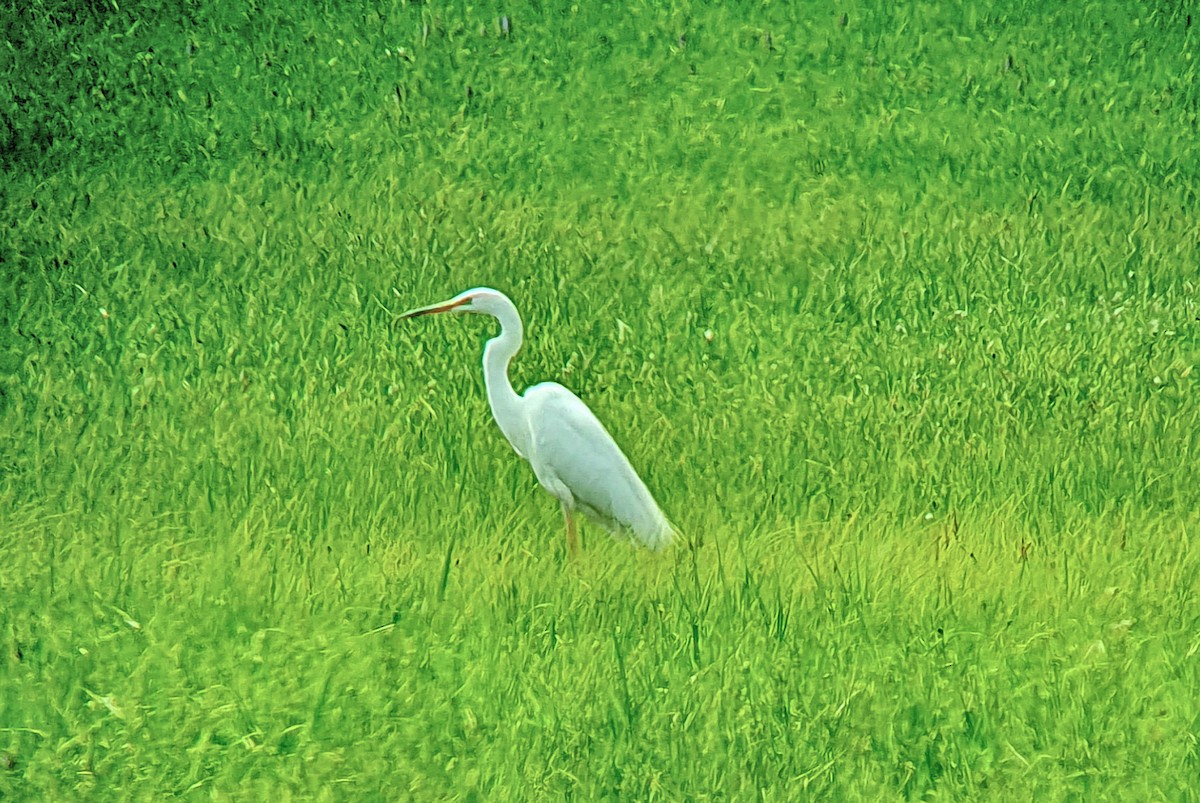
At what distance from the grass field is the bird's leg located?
2.6 inches

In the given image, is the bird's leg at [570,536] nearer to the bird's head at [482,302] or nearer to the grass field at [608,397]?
the grass field at [608,397]

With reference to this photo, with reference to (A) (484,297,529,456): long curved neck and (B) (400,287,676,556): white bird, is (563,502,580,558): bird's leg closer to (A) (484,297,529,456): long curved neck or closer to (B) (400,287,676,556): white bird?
(B) (400,287,676,556): white bird

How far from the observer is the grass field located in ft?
13.4

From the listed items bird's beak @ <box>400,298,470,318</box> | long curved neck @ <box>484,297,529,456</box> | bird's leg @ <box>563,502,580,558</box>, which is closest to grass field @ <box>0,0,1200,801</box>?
bird's leg @ <box>563,502,580,558</box>

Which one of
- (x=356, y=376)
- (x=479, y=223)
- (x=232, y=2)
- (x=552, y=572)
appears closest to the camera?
(x=552, y=572)

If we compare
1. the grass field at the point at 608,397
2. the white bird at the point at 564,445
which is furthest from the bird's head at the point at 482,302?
the grass field at the point at 608,397

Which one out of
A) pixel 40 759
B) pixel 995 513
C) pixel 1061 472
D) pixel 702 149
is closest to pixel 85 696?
pixel 40 759

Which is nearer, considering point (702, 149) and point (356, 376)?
point (356, 376)

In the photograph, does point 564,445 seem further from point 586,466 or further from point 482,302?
point 482,302

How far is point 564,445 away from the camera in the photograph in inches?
218

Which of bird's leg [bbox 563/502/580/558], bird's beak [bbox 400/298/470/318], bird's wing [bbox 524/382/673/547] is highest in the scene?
bird's beak [bbox 400/298/470/318]

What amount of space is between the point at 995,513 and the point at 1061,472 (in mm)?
445

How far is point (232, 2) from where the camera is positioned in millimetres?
10234

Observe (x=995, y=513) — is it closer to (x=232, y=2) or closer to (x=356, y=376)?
(x=356, y=376)
